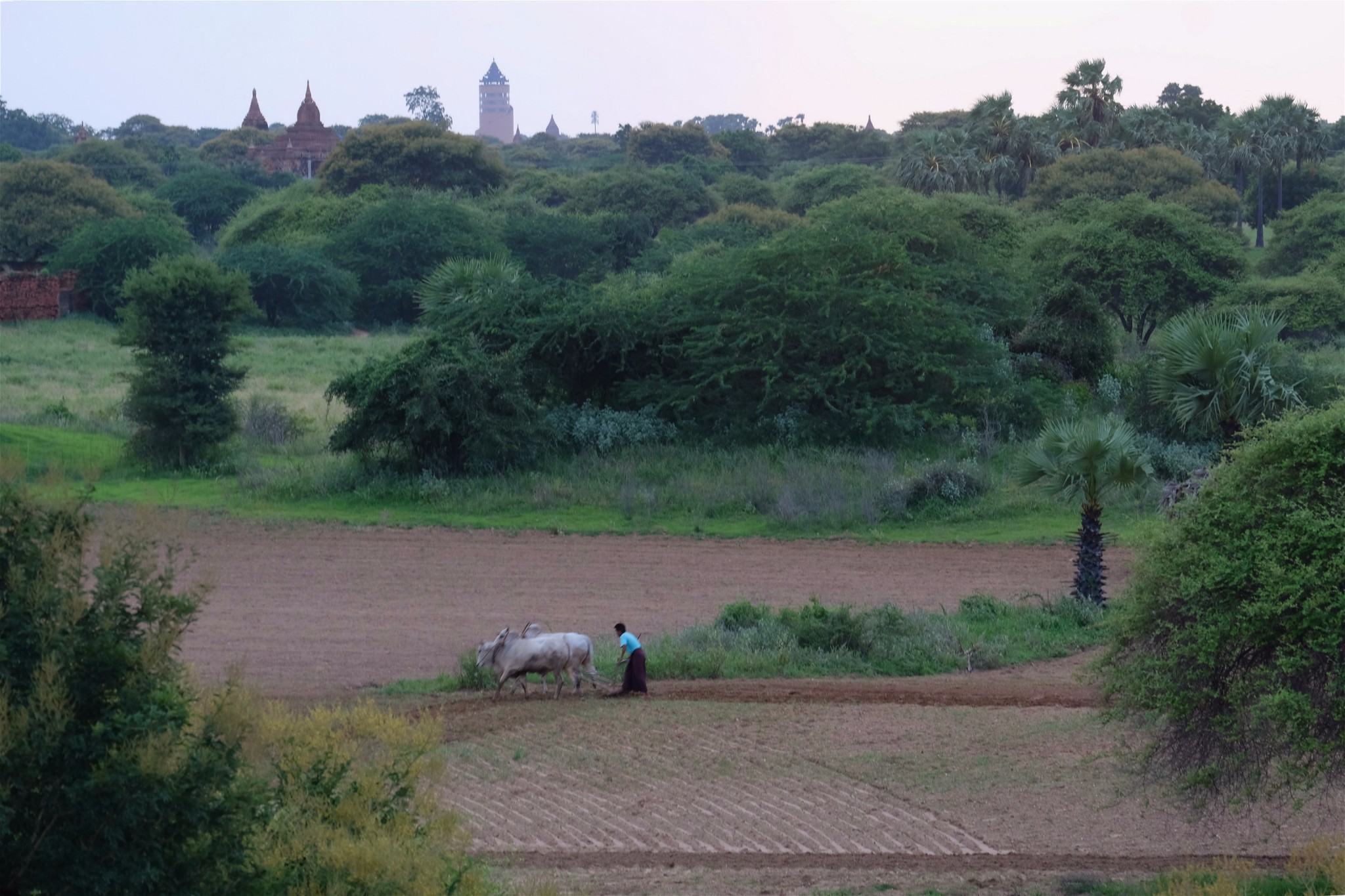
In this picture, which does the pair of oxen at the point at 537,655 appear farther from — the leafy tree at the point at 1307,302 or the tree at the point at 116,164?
the tree at the point at 116,164

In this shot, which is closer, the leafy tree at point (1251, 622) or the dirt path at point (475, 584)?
the leafy tree at point (1251, 622)

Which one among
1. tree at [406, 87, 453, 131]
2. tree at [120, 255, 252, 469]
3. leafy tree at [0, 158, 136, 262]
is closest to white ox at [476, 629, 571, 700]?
tree at [120, 255, 252, 469]

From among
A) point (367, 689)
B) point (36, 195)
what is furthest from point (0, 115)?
point (367, 689)

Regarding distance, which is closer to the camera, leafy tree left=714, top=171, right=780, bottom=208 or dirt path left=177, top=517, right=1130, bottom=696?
dirt path left=177, top=517, right=1130, bottom=696

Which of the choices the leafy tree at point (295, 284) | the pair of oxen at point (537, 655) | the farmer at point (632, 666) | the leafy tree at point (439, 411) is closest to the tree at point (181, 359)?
the leafy tree at point (439, 411)

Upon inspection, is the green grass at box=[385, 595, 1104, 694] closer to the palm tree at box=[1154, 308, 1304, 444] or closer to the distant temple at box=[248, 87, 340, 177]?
the palm tree at box=[1154, 308, 1304, 444]

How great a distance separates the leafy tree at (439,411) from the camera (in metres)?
23.0

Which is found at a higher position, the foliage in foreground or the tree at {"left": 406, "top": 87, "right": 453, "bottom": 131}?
the tree at {"left": 406, "top": 87, "right": 453, "bottom": 131}

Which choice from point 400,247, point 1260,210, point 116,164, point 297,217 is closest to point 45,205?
point 297,217

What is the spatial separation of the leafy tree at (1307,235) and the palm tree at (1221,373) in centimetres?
3628

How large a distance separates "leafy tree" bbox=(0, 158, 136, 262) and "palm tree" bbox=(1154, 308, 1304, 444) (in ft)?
175

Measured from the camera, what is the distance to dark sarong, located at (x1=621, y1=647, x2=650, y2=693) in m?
12.8

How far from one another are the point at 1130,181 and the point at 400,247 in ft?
99.4

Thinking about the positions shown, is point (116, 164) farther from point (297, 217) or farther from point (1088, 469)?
point (1088, 469)
